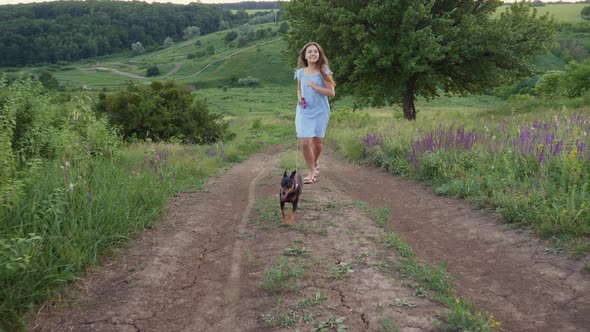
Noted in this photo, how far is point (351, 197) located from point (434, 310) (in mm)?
3883

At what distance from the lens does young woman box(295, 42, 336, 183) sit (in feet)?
24.7

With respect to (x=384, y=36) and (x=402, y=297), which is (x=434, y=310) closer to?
(x=402, y=297)

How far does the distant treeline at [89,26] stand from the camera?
403 ft

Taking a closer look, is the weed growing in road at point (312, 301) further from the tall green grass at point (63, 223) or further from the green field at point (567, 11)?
the green field at point (567, 11)

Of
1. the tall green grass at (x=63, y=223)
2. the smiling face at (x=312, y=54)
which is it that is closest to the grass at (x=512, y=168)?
the smiling face at (x=312, y=54)

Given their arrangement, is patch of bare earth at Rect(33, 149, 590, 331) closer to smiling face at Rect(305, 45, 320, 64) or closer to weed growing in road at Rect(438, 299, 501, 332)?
weed growing in road at Rect(438, 299, 501, 332)

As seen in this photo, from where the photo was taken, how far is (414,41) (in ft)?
50.1

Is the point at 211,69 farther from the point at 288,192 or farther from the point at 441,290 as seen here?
the point at 441,290

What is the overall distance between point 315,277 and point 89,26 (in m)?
175

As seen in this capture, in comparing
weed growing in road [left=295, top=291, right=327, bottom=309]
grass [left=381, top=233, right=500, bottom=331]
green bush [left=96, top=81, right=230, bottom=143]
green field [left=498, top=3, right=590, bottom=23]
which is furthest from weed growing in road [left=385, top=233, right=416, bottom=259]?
green field [left=498, top=3, right=590, bottom=23]

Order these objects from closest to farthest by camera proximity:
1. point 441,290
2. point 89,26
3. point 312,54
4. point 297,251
A: point 441,290 → point 297,251 → point 312,54 → point 89,26

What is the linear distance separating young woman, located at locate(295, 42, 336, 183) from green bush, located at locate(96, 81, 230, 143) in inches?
458

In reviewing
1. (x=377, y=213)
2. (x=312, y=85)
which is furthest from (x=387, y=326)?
(x=312, y=85)

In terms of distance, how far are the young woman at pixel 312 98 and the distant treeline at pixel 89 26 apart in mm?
137762
